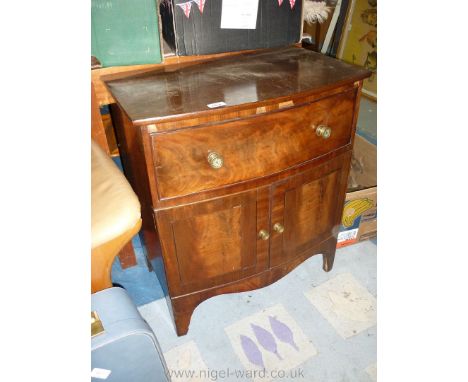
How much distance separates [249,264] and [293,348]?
1.29ft

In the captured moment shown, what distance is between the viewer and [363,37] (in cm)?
248

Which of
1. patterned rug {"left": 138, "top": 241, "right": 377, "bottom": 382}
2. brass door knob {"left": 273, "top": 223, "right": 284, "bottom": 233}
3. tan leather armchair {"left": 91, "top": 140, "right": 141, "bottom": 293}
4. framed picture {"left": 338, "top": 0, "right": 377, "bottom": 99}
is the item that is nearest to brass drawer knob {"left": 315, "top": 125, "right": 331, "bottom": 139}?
brass door knob {"left": 273, "top": 223, "right": 284, "bottom": 233}

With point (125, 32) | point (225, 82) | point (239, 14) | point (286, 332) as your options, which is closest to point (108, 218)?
point (225, 82)

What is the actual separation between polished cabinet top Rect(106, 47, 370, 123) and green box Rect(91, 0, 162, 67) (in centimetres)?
9

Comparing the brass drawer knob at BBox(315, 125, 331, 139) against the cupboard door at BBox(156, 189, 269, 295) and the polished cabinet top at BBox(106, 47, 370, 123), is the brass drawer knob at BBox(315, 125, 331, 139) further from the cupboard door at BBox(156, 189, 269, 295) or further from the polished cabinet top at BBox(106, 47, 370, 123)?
the cupboard door at BBox(156, 189, 269, 295)

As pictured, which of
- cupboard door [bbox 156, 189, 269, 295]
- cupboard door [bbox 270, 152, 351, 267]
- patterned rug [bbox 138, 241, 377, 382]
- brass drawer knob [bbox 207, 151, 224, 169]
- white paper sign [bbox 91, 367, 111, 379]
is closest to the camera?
white paper sign [bbox 91, 367, 111, 379]

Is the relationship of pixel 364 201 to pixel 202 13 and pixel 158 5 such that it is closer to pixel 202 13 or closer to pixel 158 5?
pixel 202 13

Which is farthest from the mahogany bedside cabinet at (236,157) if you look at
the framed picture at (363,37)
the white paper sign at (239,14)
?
the framed picture at (363,37)

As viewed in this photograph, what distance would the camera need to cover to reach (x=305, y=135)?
1104 mm

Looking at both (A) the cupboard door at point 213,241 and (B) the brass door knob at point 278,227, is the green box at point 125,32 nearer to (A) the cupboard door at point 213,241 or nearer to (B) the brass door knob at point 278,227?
(A) the cupboard door at point 213,241

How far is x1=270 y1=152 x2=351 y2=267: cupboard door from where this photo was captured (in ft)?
3.94

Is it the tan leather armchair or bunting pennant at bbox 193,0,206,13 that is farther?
bunting pennant at bbox 193,0,206,13
